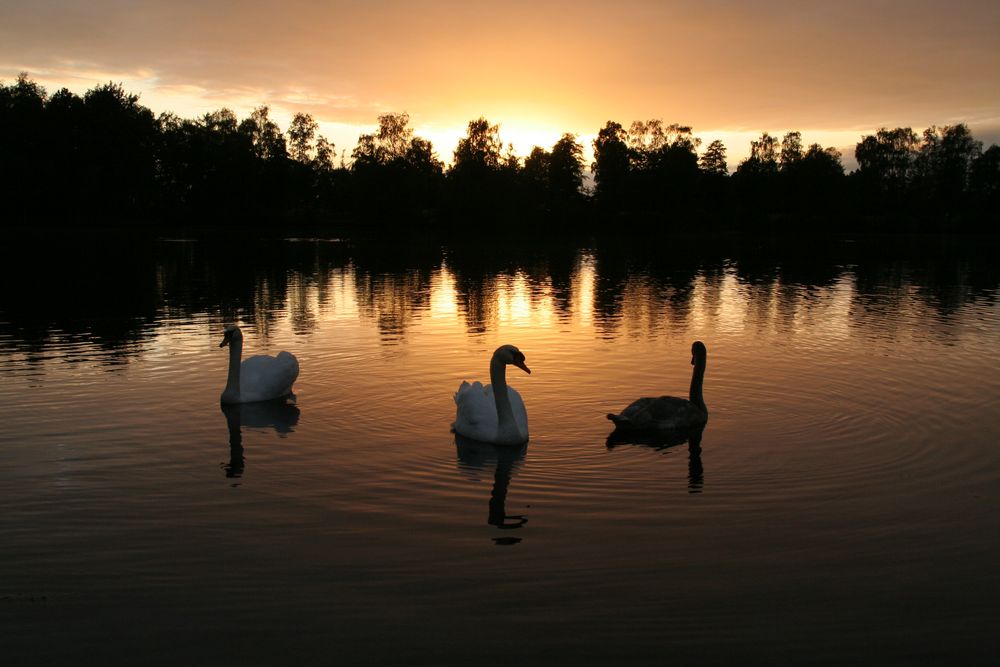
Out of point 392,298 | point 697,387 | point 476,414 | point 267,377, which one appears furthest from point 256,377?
point 392,298

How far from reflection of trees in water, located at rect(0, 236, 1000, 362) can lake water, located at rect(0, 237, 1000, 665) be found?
6.46ft

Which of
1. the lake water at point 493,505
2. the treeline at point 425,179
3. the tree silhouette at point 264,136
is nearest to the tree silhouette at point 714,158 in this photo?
the treeline at point 425,179

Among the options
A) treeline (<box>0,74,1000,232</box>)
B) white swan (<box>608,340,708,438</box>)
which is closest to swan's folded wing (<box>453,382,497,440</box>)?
white swan (<box>608,340,708,438</box>)

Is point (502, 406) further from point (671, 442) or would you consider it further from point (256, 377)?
point (256, 377)

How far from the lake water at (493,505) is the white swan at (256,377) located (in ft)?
1.36

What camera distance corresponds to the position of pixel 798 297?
3262 cm

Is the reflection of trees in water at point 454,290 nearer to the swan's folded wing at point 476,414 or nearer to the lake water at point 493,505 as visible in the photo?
the lake water at point 493,505

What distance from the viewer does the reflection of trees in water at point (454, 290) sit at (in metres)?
23.8

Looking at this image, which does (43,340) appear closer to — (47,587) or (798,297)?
(47,587)

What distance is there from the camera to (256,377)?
14008 mm

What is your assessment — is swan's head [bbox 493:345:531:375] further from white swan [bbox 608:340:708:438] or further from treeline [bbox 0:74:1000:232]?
treeline [bbox 0:74:1000:232]

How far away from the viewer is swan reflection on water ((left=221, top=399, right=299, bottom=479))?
39.0 feet

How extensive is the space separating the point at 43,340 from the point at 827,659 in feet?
61.8

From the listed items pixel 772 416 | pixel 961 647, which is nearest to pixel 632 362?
pixel 772 416
